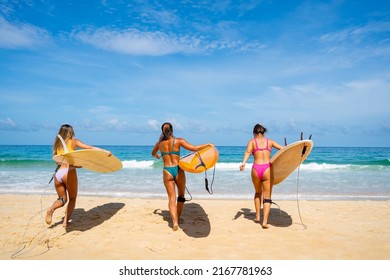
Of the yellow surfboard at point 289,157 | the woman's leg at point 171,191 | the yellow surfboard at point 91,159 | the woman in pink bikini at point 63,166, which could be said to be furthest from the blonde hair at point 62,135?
the yellow surfboard at point 289,157

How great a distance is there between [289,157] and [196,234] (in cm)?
215

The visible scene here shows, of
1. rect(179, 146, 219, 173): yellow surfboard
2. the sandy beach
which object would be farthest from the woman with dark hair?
the sandy beach

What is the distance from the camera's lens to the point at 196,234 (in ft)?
16.4

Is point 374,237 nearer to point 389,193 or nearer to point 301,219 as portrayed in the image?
point 301,219

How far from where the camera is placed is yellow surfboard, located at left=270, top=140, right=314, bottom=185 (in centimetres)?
521

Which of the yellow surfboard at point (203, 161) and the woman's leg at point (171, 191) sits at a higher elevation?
the yellow surfboard at point (203, 161)

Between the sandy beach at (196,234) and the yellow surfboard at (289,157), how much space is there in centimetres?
101

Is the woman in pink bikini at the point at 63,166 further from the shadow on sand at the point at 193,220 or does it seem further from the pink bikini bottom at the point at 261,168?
the pink bikini bottom at the point at 261,168

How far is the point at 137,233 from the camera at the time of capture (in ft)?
16.5

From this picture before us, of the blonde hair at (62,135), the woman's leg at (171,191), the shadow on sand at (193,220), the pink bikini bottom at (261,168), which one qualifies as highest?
the blonde hair at (62,135)

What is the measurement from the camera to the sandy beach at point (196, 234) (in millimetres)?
4109

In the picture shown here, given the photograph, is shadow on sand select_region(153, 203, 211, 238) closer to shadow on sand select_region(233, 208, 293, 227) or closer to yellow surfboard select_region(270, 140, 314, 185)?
shadow on sand select_region(233, 208, 293, 227)

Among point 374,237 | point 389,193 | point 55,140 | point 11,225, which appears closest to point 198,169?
point 55,140
